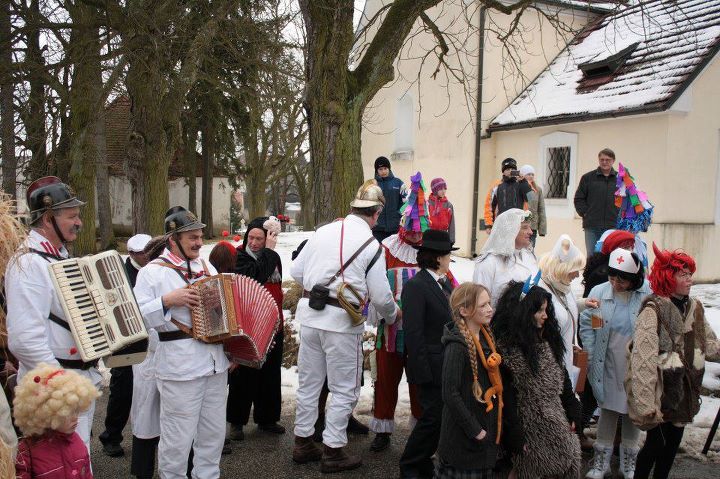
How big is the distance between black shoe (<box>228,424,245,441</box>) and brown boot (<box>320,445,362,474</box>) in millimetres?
1087

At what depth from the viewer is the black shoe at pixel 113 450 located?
5.59 metres

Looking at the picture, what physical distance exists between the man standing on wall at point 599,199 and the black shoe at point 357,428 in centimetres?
511

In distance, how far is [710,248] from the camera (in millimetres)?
12461

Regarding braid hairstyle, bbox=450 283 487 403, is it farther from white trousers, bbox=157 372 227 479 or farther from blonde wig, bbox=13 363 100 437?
blonde wig, bbox=13 363 100 437

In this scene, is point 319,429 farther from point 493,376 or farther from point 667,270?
point 667,270

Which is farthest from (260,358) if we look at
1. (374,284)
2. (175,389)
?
(374,284)

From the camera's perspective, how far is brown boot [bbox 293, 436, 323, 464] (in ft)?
17.8

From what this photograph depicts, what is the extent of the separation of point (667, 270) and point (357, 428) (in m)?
3.15

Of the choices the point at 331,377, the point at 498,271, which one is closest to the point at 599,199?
the point at 498,271

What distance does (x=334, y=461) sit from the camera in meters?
5.22

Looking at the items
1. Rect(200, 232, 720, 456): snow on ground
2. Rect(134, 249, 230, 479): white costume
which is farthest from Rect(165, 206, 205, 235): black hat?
Rect(200, 232, 720, 456): snow on ground

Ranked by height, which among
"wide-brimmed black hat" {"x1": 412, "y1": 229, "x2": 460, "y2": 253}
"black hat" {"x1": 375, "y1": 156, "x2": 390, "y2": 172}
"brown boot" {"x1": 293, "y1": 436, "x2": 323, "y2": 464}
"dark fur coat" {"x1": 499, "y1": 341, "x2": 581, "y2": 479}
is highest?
"black hat" {"x1": 375, "y1": 156, "x2": 390, "y2": 172}

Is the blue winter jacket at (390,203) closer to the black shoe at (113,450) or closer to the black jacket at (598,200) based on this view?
the black jacket at (598,200)

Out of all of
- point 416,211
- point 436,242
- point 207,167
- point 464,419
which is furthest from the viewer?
point 207,167
